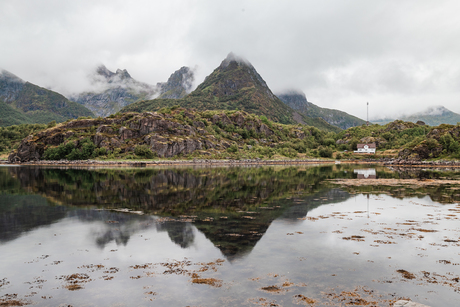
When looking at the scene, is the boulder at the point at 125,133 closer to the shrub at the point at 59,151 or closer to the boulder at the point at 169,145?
the boulder at the point at 169,145

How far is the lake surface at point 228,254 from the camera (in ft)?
30.9

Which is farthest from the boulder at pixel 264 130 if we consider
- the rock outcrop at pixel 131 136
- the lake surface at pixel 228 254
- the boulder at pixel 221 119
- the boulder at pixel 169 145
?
the lake surface at pixel 228 254

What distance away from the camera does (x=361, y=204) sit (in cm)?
2642

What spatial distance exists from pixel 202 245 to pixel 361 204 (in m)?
18.4

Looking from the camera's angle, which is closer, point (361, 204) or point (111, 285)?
point (111, 285)

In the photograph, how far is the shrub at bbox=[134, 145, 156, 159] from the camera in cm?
12012

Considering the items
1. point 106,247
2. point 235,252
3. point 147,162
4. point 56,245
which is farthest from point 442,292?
point 147,162

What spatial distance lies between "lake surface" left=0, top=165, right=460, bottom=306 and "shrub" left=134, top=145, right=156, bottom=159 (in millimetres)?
96415

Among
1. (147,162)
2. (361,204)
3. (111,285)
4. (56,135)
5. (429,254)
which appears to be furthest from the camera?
(56,135)

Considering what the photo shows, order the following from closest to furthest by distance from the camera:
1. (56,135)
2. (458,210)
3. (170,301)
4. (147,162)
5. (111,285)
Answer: (170,301)
(111,285)
(458,210)
(147,162)
(56,135)

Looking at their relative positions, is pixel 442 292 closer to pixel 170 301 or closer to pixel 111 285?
pixel 170 301

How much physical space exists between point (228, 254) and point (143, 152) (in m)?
114

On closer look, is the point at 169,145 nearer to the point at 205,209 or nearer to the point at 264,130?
the point at 264,130

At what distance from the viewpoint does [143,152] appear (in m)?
120
